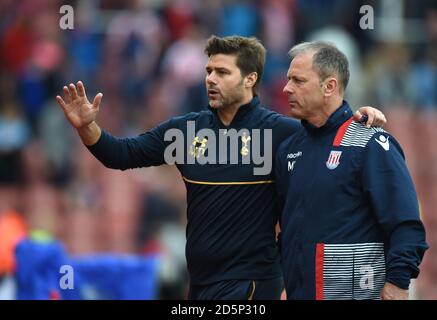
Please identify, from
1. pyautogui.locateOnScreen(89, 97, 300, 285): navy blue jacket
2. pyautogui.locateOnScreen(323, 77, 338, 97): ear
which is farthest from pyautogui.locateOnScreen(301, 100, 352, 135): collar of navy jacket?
pyautogui.locateOnScreen(89, 97, 300, 285): navy blue jacket

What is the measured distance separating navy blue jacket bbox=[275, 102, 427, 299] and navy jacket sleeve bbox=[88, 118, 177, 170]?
108 centimetres

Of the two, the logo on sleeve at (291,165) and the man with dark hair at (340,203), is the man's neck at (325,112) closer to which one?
the man with dark hair at (340,203)

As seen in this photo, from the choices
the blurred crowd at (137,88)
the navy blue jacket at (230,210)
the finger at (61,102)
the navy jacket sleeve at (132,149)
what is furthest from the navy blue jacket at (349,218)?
the blurred crowd at (137,88)

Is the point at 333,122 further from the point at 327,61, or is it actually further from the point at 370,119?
the point at 327,61

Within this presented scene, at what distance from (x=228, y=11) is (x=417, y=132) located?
2.91m

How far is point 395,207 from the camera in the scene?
21.5 ft

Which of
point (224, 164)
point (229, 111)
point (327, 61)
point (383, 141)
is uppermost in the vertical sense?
point (327, 61)

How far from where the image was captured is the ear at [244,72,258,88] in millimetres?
7613

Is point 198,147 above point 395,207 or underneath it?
above

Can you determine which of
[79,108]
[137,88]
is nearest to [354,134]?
[79,108]

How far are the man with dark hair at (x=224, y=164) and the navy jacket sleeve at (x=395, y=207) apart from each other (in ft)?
2.98

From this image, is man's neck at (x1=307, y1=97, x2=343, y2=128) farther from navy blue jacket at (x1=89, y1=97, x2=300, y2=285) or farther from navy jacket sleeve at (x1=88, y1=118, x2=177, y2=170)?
navy jacket sleeve at (x1=88, y1=118, x2=177, y2=170)

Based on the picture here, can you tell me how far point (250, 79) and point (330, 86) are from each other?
2.51ft

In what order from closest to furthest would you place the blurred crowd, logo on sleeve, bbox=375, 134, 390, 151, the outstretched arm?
logo on sleeve, bbox=375, 134, 390, 151
the outstretched arm
the blurred crowd
